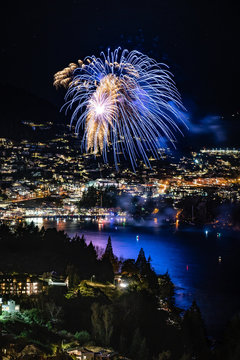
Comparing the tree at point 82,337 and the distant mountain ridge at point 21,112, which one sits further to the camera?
the distant mountain ridge at point 21,112

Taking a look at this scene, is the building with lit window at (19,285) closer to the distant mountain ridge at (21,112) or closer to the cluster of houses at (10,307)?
the cluster of houses at (10,307)

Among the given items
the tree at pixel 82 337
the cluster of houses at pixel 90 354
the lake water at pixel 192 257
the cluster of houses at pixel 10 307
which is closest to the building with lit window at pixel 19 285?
the cluster of houses at pixel 10 307

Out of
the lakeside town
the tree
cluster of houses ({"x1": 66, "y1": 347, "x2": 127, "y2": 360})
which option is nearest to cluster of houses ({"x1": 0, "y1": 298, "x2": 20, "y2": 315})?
the tree

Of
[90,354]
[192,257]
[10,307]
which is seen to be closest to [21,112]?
[192,257]

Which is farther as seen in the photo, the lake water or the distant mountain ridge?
the distant mountain ridge

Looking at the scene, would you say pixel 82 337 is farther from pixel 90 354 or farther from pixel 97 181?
pixel 97 181

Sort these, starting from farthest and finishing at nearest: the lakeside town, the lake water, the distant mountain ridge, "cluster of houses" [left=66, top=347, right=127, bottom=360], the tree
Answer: the distant mountain ridge → the lakeside town → the lake water → the tree → "cluster of houses" [left=66, top=347, right=127, bottom=360]

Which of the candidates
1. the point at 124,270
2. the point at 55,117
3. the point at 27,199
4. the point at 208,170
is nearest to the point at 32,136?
the point at 55,117

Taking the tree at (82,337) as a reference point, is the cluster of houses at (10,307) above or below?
above

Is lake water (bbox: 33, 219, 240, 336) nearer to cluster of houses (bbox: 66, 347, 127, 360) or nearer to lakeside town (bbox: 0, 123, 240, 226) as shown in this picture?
cluster of houses (bbox: 66, 347, 127, 360)
